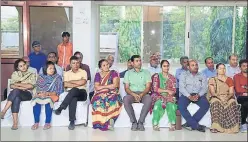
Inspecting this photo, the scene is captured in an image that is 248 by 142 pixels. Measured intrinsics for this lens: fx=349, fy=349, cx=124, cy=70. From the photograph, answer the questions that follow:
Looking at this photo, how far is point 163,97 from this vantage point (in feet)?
17.0

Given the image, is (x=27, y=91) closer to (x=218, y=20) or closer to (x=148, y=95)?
(x=148, y=95)

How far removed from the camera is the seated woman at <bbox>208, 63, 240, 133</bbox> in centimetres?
492

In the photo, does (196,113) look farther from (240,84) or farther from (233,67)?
(233,67)

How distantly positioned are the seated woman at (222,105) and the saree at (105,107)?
4.50 ft

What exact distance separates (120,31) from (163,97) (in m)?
3.04

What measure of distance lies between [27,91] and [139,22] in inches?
134

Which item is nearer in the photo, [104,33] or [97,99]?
[97,99]

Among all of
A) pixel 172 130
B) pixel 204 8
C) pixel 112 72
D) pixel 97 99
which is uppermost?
pixel 204 8

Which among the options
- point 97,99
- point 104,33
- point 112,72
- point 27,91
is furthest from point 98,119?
point 104,33

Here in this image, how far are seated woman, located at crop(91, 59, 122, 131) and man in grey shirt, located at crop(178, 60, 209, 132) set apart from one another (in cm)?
95

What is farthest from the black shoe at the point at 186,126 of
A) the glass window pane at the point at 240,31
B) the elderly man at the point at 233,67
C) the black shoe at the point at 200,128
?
the glass window pane at the point at 240,31

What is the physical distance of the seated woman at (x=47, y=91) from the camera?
5102mm

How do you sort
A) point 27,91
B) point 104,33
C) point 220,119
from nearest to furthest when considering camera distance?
point 220,119 < point 27,91 < point 104,33

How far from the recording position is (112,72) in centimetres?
537
